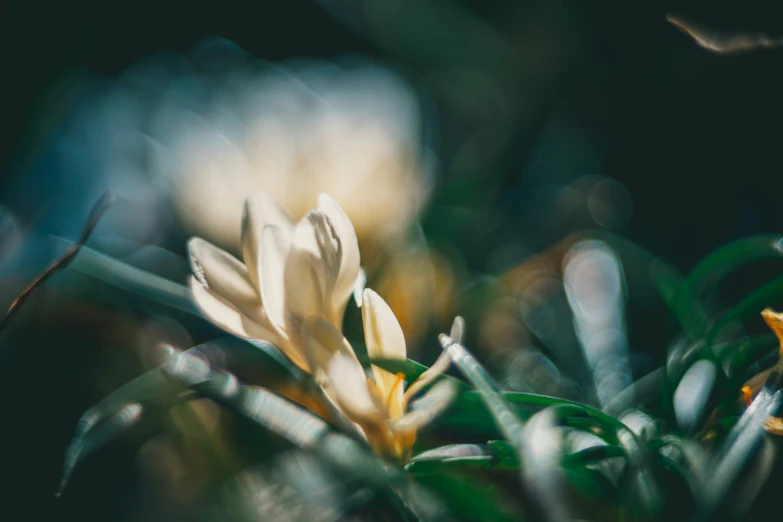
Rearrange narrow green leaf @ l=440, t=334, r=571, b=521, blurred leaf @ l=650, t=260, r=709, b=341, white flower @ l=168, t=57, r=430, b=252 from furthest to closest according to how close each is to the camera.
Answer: white flower @ l=168, t=57, r=430, b=252
blurred leaf @ l=650, t=260, r=709, b=341
narrow green leaf @ l=440, t=334, r=571, b=521

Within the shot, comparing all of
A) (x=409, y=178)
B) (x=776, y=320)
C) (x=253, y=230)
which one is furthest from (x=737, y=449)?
(x=409, y=178)

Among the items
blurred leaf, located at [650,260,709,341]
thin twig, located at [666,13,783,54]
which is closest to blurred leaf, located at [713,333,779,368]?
blurred leaf, located at [650,260,709,341]

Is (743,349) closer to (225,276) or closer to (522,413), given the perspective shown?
(522,413)

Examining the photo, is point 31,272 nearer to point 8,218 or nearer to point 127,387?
point 8,218

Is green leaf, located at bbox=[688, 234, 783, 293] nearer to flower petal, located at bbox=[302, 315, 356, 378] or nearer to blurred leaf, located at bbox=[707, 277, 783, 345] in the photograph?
blurred leaf, located at bbox=[707, 277, 783, 345]

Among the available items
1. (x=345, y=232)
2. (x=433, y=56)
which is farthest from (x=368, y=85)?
(x=345, y=232)

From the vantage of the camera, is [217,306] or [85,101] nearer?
[217,306]
